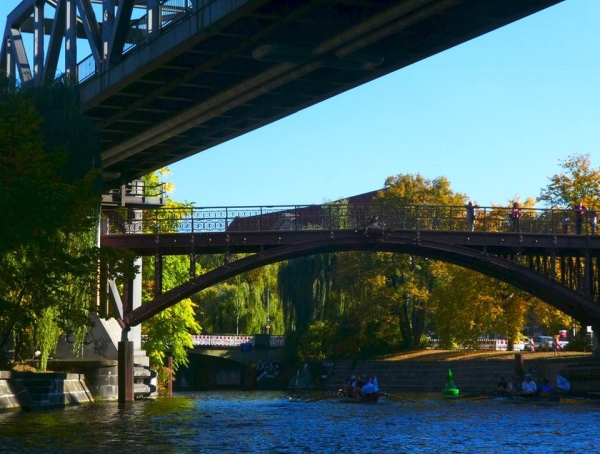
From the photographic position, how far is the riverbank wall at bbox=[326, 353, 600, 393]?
2275 inches

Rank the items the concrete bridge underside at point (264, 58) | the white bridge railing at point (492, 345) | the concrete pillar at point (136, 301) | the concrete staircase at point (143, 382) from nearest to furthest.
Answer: the concrete bridge underside at point (264, 58) → the concrete staircase at point (143, 382) → the concrete pillar at point (136, 301) → the white bridge railing at point (492, 345)

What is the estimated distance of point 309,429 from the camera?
36.2 meters

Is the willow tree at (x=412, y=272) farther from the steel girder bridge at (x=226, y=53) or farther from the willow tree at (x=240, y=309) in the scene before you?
the steel girder bridge at (x=226, y=53)

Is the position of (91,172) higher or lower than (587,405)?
higher

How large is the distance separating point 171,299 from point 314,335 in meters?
31.4

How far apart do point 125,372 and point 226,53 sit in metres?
20.0

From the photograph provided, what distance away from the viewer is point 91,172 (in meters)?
39.3

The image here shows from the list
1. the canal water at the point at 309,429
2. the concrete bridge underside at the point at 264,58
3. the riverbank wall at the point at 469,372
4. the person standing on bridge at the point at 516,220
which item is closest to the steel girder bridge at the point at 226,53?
the concrete bridge underside at the point at 264,58

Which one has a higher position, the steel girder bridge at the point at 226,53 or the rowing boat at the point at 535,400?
the steel girder bridge at the point at 226,53

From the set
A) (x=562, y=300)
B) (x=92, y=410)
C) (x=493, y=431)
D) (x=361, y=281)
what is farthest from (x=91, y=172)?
(x=361, y=281)

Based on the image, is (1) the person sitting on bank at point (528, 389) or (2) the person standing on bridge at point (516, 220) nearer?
(1) the person sitting on bank at point (528, 389)

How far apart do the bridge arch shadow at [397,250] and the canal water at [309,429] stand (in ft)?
18.0

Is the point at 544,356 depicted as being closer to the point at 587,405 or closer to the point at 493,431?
the point at 587,405

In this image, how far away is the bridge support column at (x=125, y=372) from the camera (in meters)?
51.6
